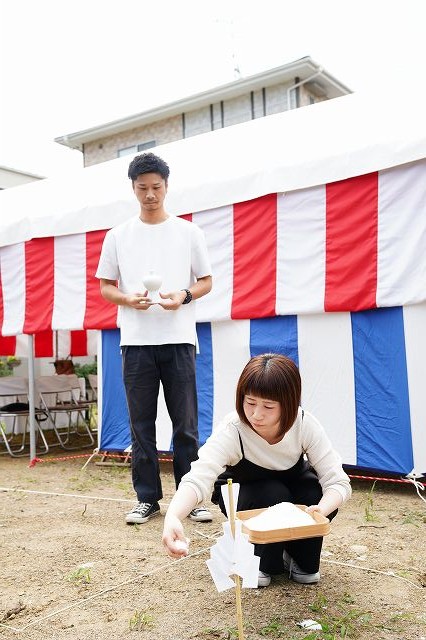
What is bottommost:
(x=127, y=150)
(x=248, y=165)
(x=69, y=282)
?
(x=69, y=282)

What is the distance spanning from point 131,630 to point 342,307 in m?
2.19

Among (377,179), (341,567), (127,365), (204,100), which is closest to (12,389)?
(127,365)

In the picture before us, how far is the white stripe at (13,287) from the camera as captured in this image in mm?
4766

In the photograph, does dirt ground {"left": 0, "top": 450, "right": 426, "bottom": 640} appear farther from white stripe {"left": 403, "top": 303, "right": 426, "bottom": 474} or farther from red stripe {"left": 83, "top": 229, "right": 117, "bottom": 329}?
red stripe {"left": 83, "top": 229, "right": 117, "bottom": 329}

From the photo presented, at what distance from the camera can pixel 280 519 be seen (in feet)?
5.24

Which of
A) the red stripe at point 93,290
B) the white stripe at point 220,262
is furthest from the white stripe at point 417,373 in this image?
the red stripe at point 93,290

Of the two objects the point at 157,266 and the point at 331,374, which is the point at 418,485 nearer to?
the point at 331,374

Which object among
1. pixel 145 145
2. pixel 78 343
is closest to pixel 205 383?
pixel 78 343

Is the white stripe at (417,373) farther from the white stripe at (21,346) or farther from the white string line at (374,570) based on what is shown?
the white stripe at (21,346)

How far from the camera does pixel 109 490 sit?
364cm

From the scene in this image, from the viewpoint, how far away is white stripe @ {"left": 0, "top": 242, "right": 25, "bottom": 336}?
4.77 m

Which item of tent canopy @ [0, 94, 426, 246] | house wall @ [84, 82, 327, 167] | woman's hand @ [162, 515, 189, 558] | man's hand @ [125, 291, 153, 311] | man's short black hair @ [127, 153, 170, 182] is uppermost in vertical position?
house wall @ [84, 82, 327, 167]

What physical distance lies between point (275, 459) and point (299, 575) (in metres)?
0.37

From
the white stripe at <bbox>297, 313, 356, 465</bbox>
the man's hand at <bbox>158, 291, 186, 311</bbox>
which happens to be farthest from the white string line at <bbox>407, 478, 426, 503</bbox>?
the man's hand at <bbox>158, 291, 186, 311</bbox>
